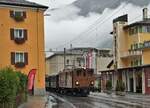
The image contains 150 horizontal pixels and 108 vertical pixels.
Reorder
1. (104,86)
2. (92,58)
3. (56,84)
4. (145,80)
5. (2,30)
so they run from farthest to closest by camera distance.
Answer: (92,58), (104,86), (56,84), (145,80), (2,30)

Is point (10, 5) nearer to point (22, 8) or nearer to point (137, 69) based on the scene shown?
point (22, 8)

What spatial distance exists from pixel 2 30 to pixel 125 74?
29.4m

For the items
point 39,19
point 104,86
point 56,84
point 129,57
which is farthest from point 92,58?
point 39,19

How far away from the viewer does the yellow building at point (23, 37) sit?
5391cm

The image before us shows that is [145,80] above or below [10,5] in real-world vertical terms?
below

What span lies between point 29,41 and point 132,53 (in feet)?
94.3

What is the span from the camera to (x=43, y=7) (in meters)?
56.1

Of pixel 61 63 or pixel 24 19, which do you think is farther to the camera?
pixel 61 63

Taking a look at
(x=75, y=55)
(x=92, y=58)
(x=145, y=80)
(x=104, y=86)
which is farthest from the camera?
(x=75, y=55)

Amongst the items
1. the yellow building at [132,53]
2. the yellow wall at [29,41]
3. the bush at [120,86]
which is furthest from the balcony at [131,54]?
the yellow wall at [29,41]

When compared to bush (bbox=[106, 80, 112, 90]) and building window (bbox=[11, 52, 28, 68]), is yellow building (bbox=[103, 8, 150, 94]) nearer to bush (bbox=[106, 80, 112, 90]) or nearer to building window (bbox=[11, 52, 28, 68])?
bush (bbox=[106, 80, 112, 90])

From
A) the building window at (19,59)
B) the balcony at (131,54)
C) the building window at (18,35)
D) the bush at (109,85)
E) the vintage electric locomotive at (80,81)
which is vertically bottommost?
the bush at (109,85)

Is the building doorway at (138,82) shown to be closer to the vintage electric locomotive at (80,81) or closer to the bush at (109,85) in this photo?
the bush at (109,85)

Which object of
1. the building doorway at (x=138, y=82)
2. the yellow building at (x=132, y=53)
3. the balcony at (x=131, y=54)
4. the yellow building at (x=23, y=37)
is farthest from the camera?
the balcony at (x=131, y=54)
